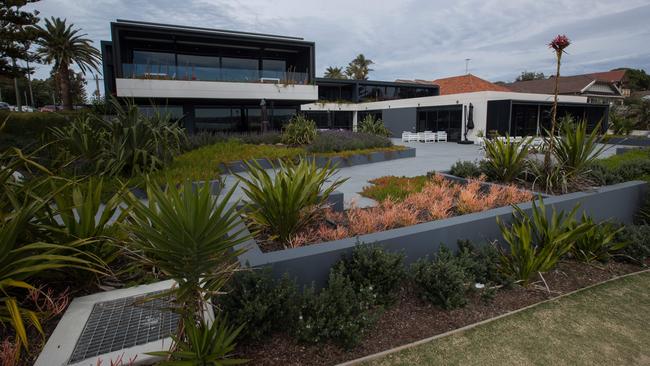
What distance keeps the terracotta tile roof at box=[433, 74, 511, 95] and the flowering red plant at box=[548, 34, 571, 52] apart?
28.7m

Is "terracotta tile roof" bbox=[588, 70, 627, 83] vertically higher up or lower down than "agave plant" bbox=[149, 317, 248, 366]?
higher up

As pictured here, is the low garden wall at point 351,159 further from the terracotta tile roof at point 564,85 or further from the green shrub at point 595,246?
the terracotta tile roof at point 564,85

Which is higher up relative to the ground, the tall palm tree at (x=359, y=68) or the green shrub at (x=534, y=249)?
the tall palm tree at (x=359, y=68)

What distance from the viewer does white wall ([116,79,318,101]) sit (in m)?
18.5

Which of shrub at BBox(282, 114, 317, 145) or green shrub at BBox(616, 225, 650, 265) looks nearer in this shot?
green shrub at BBox(616, 225, 650, 265)

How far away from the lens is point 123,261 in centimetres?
353

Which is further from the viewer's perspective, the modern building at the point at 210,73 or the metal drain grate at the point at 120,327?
the modern building at the point at 210,73

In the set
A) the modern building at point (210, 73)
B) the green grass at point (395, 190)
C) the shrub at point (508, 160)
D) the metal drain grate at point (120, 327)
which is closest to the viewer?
the metal drain grate at point (120, 327)

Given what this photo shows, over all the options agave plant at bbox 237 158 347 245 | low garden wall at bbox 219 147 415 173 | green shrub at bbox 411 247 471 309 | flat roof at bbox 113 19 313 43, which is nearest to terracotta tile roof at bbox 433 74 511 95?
flat roof at bbox 113 19 313 43

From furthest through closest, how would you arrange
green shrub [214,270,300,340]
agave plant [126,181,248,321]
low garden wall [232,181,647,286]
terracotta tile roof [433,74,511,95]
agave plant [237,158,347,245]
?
terracotta tile roof [433,74,511,95]
agave plant [237,158,347,245]
low garden wall [232,181,647,286]
green shrub [214,270,300,340]
agave plant [126,181,248,321]

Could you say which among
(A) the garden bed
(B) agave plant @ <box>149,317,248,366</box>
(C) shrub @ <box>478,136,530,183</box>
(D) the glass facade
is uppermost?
(D) the glass facade

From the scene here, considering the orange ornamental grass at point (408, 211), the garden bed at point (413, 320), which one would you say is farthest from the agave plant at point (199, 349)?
the orange ornamental grass at point (408, 211)

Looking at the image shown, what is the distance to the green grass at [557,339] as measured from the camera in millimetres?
2643

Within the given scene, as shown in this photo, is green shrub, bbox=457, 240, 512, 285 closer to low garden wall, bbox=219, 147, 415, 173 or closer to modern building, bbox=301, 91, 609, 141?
low garden wall, bbox=219, 147, 415, 173
